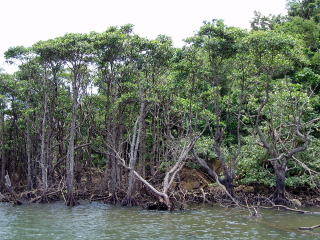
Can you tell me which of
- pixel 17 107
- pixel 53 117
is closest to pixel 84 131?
pixel 53 117

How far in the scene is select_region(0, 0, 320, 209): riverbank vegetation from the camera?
21.6 meters

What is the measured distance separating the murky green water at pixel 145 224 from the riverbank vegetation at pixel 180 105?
2.20 meters

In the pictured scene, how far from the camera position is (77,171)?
3120 centimetres

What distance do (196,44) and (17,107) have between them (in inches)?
646

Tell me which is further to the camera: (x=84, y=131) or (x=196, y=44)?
(x=84, y=131)

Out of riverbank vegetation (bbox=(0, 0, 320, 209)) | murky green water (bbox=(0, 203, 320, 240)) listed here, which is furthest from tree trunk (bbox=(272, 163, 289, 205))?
murky green water (bbox=(0, 203, 320, 240))

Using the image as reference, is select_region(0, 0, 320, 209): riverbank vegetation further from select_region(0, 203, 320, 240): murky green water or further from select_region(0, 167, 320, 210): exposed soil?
select_region(0, 203, 320, 240): murky green water

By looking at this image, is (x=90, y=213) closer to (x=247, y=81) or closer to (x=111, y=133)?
(x=111, y=133)

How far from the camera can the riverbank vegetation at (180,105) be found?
71.0 ft

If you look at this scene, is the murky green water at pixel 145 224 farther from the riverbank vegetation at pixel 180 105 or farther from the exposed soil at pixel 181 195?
the riverbank vegetation at pixel 180 105

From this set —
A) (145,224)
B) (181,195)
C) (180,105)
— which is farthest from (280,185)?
(145,224)

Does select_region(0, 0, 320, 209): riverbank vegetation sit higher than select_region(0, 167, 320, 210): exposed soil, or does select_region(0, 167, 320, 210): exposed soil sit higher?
select_region(0, 0, 320, 209): riverbank vegetation

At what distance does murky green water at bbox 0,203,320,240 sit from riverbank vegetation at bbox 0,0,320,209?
7.23 ft

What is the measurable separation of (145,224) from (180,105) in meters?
11.2
